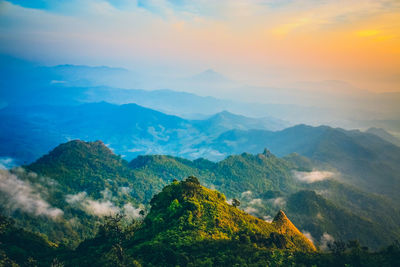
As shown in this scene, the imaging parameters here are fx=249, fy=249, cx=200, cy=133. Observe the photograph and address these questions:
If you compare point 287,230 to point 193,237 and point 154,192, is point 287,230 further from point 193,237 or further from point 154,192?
point 154,192

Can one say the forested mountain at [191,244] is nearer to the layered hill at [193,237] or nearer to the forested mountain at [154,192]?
the layered hill at [193,237]

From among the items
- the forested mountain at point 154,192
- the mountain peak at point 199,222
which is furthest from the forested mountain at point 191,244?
the forested mountain at point 154,192

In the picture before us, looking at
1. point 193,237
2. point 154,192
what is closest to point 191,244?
point 193,237

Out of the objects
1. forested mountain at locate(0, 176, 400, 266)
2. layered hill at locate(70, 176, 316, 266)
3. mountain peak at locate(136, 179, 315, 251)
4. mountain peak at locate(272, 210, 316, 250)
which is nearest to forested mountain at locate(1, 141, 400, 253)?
forested mountain at locate(0, 176, 400, 266)

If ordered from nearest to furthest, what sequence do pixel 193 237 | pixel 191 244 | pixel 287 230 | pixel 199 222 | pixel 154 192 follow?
pixel 191 244 < pixel 193 237 < pixel 199 222 < pixel 287 230 < pixel 154 192

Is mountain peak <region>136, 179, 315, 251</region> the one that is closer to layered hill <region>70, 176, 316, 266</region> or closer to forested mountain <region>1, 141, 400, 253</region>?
layered hill <region>70, 176, 316, 266</region>

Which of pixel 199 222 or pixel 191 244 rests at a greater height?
pixel 191 244

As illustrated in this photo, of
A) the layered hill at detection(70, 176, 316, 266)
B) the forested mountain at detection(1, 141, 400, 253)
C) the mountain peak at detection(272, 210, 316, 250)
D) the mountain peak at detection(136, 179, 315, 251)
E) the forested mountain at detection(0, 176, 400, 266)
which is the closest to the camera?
the forested mountain at detection(0, 176, 400, 266)

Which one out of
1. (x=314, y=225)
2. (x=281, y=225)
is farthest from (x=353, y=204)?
(x=281, y=225)

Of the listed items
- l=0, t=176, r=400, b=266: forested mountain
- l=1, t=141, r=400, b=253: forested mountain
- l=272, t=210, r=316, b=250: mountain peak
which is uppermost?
l=0, t=176, r=400, b=266: forested mountain
